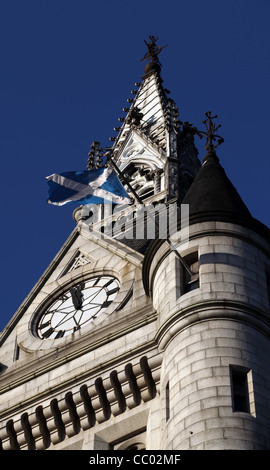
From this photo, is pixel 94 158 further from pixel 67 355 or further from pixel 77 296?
pixel 67 355

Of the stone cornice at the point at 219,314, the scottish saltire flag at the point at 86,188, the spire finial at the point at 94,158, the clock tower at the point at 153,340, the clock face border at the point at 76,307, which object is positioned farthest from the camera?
the spire finial at the point at 94,158

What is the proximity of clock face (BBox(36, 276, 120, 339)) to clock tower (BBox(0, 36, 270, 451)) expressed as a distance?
0.15 ft

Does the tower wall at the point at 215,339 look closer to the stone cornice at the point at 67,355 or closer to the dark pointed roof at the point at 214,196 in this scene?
the dark pointed roof at the point at 214,196

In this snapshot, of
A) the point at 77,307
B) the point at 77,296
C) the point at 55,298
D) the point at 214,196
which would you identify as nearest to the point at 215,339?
the point at 214,196

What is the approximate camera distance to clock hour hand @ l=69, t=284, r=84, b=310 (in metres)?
38.9

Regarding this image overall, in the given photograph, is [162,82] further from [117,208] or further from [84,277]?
[84,277]

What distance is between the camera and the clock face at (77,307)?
3784 cm

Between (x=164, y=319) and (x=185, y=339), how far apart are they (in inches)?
56.7

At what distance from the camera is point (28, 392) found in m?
35.1

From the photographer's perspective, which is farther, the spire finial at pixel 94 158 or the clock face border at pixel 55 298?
the spire finial at pixel 94 158

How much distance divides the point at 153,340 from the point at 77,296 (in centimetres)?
648

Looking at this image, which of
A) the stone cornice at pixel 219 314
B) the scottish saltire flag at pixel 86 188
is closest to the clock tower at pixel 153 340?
the stone cornice at pixel 219 314

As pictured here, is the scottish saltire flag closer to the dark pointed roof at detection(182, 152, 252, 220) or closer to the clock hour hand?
the dark pointed roof at detection(182, 152, 252, 220)

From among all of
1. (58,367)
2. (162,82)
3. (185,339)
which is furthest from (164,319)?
(162,82)
